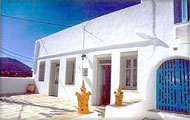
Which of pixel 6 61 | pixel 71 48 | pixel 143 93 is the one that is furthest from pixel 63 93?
pixel 6 61

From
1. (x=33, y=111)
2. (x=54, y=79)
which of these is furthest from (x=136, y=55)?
(x=54, y=79)

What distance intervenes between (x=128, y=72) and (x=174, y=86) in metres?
2.09

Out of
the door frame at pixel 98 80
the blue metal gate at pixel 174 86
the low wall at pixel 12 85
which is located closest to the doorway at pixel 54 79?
the low wall at pixel 12 85

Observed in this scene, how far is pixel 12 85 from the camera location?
1189cm

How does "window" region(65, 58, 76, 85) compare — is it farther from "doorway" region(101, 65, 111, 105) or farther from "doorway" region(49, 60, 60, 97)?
"doorway" region(101, 65, 111, 105)

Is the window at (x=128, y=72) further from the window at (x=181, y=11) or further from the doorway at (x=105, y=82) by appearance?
the window at (x=181, y=11)

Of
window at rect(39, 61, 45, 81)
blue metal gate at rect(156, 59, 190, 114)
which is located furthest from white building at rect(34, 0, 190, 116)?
window at rect(39, 61, 45, 81)

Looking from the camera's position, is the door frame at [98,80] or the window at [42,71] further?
the window at [42,71]

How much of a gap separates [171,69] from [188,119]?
1.62 m

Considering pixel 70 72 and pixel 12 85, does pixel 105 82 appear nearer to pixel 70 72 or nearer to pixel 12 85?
pixel 70 72

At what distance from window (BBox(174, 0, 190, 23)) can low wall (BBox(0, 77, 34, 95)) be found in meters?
11.7

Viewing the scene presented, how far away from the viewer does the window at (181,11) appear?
5078 mm

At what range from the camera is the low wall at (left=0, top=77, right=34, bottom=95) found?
37.6 feet

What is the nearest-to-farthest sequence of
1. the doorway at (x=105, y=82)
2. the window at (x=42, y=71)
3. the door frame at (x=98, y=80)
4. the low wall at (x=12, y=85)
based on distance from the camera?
1. the door frame at (x=98, y=80)
2. the doorway at (x=105, y=82)
3. the low wall at (x=12, y=85)
4. the window at (x=42, y=71)
